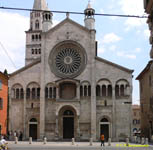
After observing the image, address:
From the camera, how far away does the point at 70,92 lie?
41.2m

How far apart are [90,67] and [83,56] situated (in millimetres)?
2040

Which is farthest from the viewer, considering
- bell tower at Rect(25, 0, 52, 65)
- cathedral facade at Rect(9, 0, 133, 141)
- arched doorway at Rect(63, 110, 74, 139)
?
bell tower at Rect(25, 0, 52, 65)

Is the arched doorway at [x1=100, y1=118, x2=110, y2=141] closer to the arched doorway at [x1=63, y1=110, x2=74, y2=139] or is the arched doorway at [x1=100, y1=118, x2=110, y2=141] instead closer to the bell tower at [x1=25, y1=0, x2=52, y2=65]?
the arched doorway at [x1=63, y1=110, x2=74, y2=139]

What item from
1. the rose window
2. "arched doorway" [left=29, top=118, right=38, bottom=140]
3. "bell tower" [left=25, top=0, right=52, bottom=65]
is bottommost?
"arched doorway" [left=29, top=118, right=38, bottom=140]

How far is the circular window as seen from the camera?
135ft

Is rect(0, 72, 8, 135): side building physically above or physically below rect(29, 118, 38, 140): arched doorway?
above

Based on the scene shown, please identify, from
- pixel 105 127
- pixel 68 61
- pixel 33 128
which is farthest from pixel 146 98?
pixel 33 128

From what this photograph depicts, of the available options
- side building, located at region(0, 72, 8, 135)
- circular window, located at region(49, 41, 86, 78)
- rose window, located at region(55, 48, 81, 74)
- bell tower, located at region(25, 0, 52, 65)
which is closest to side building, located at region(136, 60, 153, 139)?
circular window, located at region(49, 41, 86, 78)

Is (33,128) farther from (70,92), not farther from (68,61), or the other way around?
(68,61)

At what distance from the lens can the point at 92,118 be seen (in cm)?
3900

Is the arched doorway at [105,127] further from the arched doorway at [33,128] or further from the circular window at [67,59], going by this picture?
the arched doorway at [33,128]

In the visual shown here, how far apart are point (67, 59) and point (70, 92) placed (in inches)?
190

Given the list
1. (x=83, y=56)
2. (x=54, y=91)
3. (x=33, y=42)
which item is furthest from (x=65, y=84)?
(x=33, y=42)

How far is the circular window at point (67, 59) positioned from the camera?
135 ft
